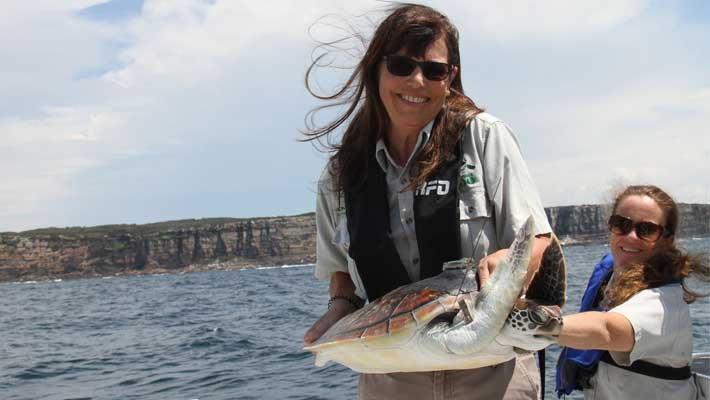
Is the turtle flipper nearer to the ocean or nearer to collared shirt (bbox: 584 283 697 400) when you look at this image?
collared shirt (bbox: 584 283 697 400)

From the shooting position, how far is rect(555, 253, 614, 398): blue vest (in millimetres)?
3467

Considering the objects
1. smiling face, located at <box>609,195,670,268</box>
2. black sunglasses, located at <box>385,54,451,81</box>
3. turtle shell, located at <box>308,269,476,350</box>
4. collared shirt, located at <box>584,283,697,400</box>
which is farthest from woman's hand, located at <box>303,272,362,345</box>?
smiling face, located at <box>609,195,670,268</box>

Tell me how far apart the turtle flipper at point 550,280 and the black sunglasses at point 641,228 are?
5.03 ft

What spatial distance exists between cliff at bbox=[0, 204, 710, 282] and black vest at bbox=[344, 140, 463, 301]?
12422cm

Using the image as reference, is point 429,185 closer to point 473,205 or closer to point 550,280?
point 473,205

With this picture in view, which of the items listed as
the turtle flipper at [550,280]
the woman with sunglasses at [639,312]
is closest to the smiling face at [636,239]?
the woman with sunglasses at [639,312]

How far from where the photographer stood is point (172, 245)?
12925 cm

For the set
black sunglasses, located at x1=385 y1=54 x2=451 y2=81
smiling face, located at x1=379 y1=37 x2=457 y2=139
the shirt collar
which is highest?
black sunglasses, located at x1=385 y1=54 x2=451 y2=81

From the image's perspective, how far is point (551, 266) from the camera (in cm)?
224

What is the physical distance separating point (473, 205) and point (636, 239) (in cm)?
147

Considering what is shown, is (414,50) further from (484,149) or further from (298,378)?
(298,378)

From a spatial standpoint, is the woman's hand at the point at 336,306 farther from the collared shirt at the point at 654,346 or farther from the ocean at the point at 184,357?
the ocean at the point at 184,357

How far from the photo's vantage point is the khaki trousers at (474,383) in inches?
101

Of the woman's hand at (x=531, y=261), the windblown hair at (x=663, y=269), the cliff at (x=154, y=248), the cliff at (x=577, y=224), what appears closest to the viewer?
the woman's hand at (x=531, y=261)
